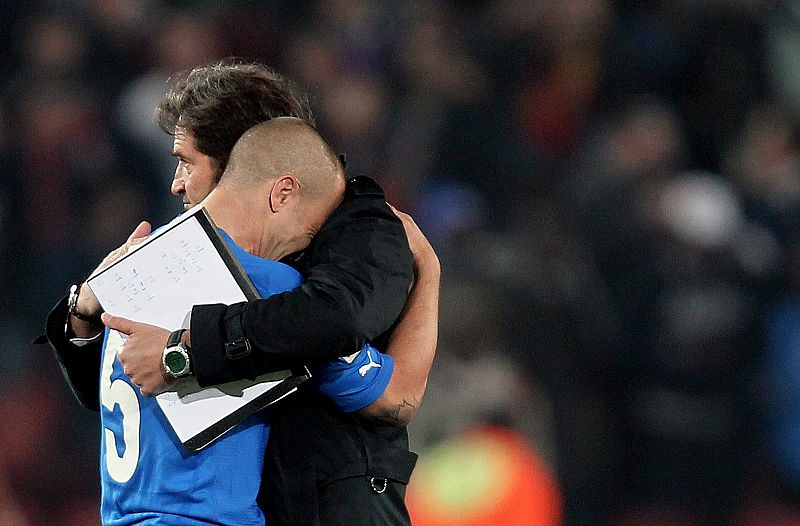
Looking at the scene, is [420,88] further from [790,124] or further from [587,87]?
[790,124]

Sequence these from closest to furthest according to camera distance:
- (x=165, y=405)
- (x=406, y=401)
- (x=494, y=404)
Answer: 1. (x=165, y=405)
2. (x=406, y=401)
3. (x=494, y=404)

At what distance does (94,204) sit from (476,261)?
158 centimetres

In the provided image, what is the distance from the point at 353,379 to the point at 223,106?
506 mm

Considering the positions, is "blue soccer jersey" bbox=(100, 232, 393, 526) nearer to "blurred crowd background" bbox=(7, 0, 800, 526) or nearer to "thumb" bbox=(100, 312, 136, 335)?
"thumb" bbox=(100, 312, 136, 335)

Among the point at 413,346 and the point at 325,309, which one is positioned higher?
the point at 325,309

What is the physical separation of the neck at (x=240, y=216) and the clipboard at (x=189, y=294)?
69 millimetres

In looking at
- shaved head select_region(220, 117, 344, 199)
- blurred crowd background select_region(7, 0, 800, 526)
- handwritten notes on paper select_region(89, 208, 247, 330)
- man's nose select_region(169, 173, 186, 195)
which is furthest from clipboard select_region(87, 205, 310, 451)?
blurred crowd background select_region(7, 0, 800, 526)

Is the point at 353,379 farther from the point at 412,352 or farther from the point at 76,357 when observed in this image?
the point at 76,357

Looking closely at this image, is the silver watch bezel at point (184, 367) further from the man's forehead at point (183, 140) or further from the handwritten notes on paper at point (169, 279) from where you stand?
the man's forehead at point (183, 140)

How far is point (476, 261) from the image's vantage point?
5.16 m

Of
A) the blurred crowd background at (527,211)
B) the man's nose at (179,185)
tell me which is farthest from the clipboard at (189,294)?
the blurred crowd background at (527,211)

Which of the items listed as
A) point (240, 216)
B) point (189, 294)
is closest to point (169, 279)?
point (189, 294)

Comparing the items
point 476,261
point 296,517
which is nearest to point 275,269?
point 296,517

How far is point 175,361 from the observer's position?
5.86 ft
